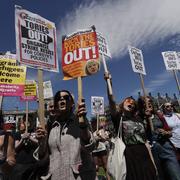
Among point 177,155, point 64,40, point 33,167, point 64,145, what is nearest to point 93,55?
point 64,40

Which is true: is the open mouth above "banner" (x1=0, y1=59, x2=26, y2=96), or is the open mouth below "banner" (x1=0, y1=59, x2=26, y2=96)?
below

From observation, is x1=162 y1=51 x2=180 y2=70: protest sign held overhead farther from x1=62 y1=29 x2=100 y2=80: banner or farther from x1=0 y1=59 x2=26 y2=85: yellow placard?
x1=62 y1=29 x2=100 y2=80: banner

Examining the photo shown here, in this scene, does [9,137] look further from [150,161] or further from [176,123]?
[176,123]

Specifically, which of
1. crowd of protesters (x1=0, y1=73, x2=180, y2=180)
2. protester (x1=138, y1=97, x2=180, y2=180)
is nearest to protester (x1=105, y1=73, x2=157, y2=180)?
crowd of protesters (x1=0, y1=73, x2=180, y2=180)

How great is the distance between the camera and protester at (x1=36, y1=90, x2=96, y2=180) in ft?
10.6

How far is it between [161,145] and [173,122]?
85 centimetres

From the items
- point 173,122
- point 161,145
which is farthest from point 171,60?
point 161,145

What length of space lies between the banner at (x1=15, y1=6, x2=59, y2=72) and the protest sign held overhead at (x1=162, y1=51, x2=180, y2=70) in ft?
21.6

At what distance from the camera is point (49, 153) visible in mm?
3416

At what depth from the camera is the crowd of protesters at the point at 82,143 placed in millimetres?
3305

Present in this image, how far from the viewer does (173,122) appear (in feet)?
21.3

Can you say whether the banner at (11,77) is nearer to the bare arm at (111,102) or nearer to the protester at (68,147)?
the bare arm at (111,102)

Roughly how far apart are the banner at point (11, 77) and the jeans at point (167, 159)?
2.99m

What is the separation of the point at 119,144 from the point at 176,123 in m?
2.54
